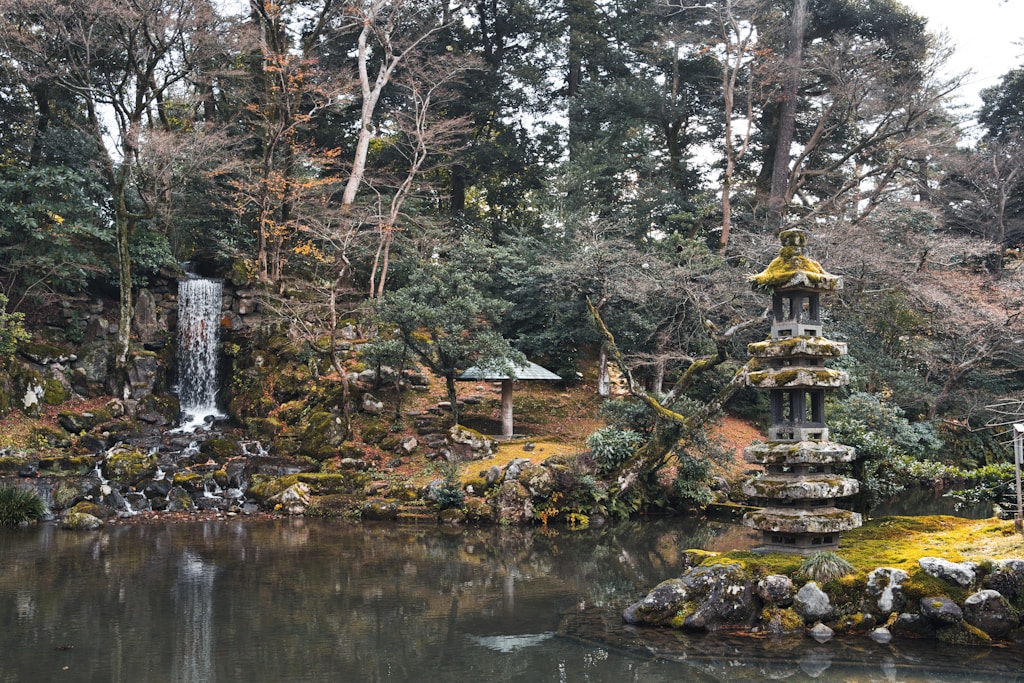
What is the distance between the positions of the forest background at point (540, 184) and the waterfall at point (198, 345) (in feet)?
Result: 3.95

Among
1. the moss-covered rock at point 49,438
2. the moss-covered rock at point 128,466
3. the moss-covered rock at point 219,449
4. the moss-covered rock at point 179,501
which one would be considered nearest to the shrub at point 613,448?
the moss-covered rock at point 179,501

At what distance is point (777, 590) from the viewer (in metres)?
7.73

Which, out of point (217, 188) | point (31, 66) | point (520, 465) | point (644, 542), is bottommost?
point (644, 542)

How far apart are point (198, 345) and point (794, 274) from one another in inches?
694

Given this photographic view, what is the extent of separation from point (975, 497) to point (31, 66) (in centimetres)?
2208

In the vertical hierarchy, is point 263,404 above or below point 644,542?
above

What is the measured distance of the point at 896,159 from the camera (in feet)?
74.4

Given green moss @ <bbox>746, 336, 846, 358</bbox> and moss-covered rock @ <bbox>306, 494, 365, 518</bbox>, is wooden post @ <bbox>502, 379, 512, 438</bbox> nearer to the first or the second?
moss-covered rock @ <bbox>306, 494, 365, 518</bbox>

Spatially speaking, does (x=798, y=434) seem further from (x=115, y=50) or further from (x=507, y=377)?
(x=115, y=50)

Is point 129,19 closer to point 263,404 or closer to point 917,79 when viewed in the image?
point 263,404

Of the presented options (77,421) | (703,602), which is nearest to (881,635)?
(703,602)

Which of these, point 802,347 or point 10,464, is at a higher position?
point 802,347

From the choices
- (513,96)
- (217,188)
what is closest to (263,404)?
(217,188)

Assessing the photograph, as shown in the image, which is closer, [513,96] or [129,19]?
[129,19]
